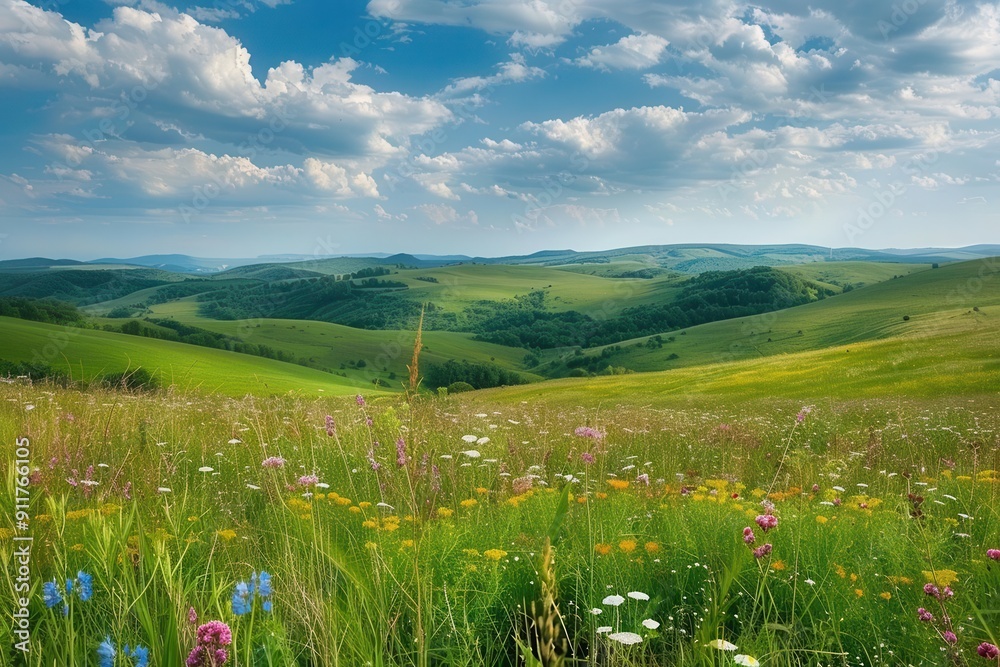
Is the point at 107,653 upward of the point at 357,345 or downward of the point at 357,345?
upward

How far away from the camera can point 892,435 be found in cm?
1181

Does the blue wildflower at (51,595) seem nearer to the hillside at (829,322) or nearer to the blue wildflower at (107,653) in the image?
the blue wildflower at (107,653)

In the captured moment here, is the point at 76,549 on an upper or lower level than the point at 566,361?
upper

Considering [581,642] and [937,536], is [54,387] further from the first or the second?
[937,536]

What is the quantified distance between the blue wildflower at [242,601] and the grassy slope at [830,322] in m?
96.5

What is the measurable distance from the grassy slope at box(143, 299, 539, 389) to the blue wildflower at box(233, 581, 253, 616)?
415 ft

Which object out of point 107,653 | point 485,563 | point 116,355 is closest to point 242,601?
point 107,653

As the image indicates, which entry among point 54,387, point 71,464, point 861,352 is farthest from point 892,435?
point 861,352

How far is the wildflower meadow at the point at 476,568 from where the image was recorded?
247 centimetres

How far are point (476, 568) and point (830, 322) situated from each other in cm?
12546

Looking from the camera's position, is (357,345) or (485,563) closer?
(485,563)

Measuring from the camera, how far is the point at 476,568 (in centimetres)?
342

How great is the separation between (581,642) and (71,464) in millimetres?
4126

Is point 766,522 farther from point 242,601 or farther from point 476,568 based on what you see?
point 242,601
